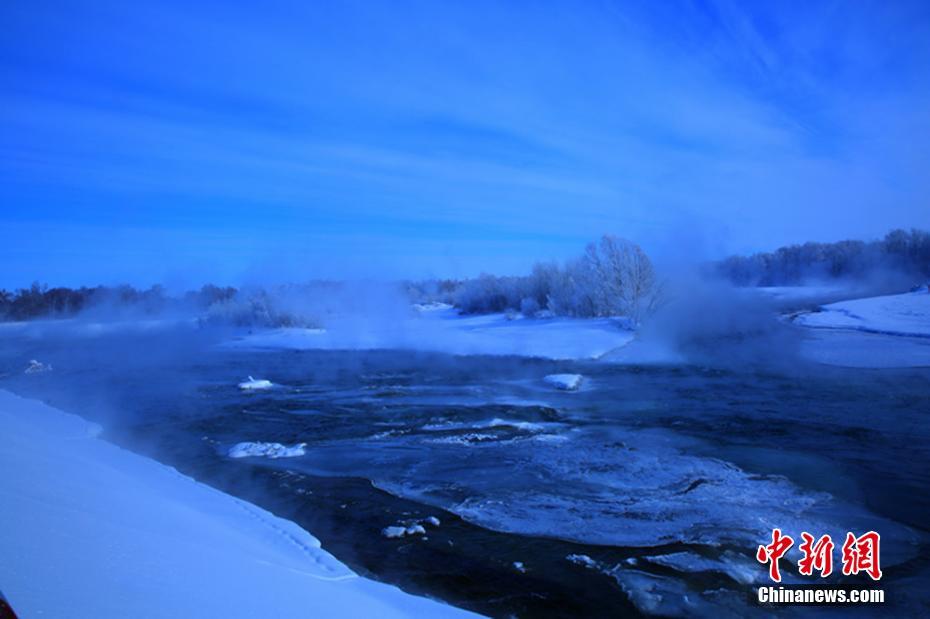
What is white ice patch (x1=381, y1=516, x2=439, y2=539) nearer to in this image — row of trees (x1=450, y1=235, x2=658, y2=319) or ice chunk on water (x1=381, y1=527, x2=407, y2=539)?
ice chunk on water (x1=381, y1=527, x2=407, y2=539)

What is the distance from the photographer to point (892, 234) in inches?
2608

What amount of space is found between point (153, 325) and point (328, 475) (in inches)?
1728

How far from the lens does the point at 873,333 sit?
21.5m

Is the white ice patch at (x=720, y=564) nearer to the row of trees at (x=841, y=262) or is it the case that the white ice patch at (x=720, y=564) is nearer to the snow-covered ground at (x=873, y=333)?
the snow-covered ground at (x=873, y=333)

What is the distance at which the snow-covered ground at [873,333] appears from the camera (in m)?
16.1

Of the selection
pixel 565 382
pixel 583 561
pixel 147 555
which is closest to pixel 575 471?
pixel 583 561

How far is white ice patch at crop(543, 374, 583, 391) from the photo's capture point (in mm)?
13422

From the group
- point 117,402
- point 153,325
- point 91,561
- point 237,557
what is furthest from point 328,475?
point 153,325

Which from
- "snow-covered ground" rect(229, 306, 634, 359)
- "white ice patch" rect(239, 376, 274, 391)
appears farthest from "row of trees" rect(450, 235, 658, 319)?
"white ice patch" rect(239, 376, 274, 391)

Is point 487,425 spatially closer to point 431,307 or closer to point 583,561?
point 583,561

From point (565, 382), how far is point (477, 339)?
33.9 ft

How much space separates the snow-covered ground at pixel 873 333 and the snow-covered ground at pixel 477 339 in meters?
7.16

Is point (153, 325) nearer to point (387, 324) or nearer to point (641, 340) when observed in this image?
point (387, 324)

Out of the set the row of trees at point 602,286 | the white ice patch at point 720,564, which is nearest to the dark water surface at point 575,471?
the white ice patch at point 720,564
